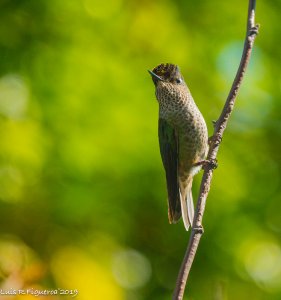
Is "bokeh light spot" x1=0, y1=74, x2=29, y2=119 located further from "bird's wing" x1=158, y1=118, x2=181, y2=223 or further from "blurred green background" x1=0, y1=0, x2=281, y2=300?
"bird's wing" x1=158, y1=118, x2=181, y2=223

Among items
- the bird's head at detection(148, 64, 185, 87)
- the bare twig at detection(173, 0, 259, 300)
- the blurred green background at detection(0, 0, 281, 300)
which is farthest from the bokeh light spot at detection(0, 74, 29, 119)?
the bare twig at detection(173, 0, 259, 300)

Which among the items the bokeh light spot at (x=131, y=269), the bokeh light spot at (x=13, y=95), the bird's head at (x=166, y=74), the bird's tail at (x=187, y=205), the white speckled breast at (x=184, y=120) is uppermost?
the bird's head at (x=166, y=74)

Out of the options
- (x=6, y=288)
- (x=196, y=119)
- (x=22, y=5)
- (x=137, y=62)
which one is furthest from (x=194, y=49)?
(x=6, y=288)

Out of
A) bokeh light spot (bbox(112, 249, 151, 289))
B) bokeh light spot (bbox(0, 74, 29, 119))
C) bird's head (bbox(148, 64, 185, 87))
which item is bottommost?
bokeh light spot (bbox(112, 249, 151, 289))

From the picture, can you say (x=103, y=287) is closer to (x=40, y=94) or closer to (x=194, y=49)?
(x=40, y=94)

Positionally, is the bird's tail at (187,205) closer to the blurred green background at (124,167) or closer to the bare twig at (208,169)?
the blurred green background at (124,167)

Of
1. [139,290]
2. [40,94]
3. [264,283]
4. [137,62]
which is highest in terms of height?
[137,62]

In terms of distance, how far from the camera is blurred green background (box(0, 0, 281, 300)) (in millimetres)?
5016

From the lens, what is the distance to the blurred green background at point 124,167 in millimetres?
5016

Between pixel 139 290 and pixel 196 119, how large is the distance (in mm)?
1308

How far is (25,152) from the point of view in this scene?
5.08m

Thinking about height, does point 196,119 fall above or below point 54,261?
above

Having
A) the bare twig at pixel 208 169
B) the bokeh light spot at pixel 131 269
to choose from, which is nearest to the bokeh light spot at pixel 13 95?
the bokeh light spot at pixel 131 269

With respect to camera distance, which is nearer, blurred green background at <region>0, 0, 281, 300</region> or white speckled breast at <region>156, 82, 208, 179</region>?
white speckled breast at <region>156, 82, 208, 179</region>
